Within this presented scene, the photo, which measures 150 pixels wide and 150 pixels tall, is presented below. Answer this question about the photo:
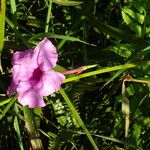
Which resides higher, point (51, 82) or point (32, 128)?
point (51, 82)

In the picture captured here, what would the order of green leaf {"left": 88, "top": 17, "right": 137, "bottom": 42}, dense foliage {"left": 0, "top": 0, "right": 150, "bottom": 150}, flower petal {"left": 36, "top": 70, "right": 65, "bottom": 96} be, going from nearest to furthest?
flower petal {"left": 36, "top": 70, "right": 65, "bottom": 96} < green leaf {"left": 88, "top": 17, "right": 137, "bottom": 42} < dense foliage {"left": 0, "top": 0, "right": 150, "bottom": 150}

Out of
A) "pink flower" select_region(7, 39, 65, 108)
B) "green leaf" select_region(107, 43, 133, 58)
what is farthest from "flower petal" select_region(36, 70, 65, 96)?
"green leaf" select_region(107, 43, 133, 58)

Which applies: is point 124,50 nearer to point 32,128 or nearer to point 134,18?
point 134,18

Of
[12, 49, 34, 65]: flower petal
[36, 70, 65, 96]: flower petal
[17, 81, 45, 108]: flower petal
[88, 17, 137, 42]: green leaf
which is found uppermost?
[88, 17, 137, 42]: green leaf

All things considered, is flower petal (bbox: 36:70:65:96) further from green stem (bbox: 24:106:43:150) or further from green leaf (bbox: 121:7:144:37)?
green leaf (bbox: 121:7:144:37)

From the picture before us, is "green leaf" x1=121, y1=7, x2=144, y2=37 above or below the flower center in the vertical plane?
above

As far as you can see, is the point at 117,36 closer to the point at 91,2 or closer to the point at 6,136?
the point at 91,2

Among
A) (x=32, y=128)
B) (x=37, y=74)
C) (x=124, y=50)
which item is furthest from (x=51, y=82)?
(x=124, y=50)

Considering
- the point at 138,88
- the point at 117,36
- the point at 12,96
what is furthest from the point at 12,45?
the point at 138,88
